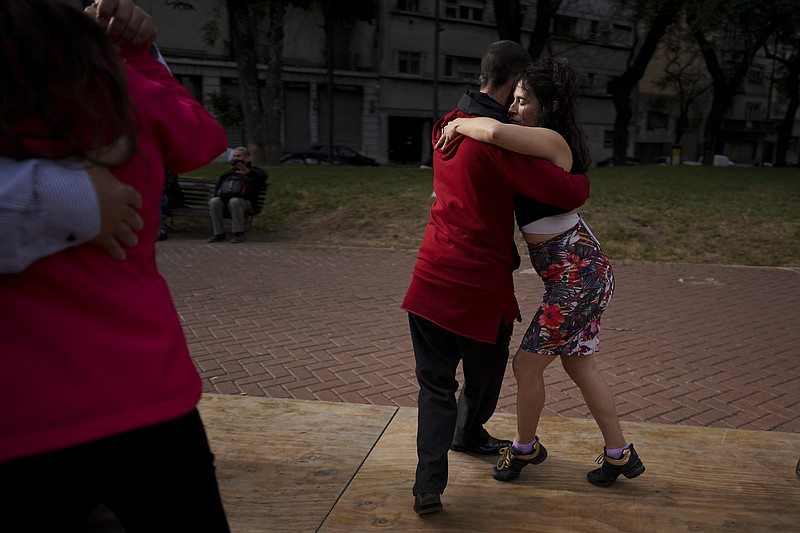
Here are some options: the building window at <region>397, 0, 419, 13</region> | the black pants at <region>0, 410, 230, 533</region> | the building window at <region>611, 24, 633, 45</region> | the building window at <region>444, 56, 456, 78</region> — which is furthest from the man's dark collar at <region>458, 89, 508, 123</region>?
the building window at <region>611, 24, 633, 45</region>

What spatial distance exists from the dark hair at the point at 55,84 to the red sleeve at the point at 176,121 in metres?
0.15

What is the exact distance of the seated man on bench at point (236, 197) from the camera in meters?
10.6

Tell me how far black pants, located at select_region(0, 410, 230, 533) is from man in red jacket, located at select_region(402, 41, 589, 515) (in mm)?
1353

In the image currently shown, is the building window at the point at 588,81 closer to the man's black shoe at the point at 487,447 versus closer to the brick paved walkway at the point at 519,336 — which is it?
the brick paved walkway at the point at 519,336

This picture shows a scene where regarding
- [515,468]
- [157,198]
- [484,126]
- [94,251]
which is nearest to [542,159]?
[484,126]

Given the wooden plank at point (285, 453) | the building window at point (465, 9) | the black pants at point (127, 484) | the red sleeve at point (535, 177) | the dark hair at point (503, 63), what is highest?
the building window at point (465, 9)

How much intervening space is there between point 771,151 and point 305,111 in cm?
4588

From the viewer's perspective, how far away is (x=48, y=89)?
4.09 feet

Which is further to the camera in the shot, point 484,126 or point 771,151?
point 771,151

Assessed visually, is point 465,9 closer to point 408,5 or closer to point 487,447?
point 408,5

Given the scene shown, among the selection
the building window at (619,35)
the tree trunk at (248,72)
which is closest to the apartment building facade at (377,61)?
the building window at (619,35)

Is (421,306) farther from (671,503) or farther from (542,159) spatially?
(671,503)

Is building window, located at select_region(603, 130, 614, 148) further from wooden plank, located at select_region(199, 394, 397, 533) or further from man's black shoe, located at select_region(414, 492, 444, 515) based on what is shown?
man's black shoe, located at select_region(414, 492, 444, 515)

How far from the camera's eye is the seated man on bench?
10.6 meters
